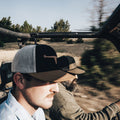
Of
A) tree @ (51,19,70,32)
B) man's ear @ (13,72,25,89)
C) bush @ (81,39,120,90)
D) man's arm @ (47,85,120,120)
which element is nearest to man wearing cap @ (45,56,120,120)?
man's arm @ (47,85,120,120)

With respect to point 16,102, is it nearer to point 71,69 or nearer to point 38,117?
point 38,117

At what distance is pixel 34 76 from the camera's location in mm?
1220

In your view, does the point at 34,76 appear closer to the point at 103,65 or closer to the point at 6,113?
the point at 6,113

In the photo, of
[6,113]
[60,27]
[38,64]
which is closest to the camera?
[6,113]

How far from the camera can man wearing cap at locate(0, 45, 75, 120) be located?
1221 mm

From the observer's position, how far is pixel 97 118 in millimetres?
2113

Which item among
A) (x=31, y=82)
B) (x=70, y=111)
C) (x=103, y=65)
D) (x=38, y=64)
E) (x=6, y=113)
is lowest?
(x=70, y=111)

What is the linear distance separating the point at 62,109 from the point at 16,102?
1106 millimetres

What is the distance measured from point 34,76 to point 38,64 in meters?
0.10

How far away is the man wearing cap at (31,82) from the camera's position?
122cm

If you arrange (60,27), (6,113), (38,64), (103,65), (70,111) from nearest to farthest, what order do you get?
1. (6,113)
2. (38,64)
3. (70,111)
4. (103,65)
5. (60,27)

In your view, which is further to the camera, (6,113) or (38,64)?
(38,64)

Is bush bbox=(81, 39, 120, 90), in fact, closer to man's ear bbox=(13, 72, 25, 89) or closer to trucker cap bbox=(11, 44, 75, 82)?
trucker cap bbox=(11, 44, 75, 82)

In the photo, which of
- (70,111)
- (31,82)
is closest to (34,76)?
(31,82)
